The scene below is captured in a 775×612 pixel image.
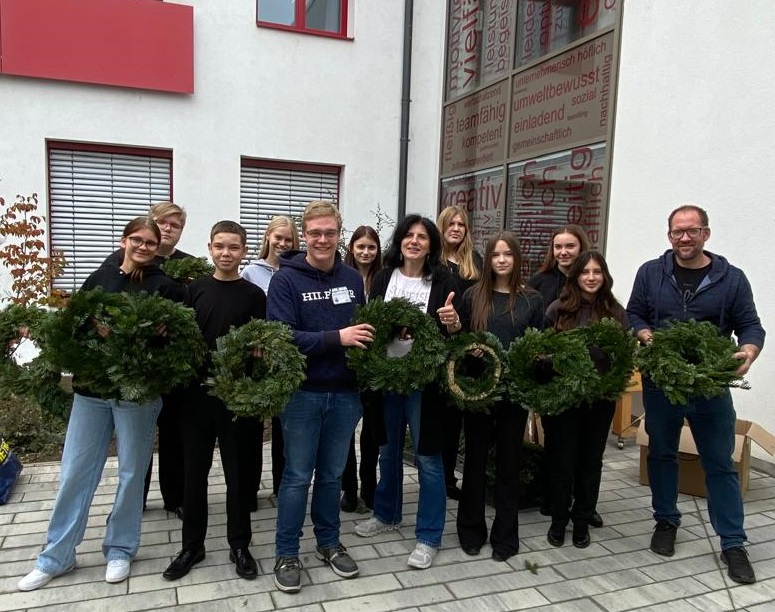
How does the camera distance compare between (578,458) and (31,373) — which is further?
(578,458)

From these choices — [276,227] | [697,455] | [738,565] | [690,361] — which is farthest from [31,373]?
[697,455]

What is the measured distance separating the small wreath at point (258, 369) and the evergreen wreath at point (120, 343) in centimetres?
21

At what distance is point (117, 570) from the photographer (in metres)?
3.29

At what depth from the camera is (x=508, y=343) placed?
3.64 metres

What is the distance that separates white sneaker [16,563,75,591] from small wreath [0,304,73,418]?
0.81 m

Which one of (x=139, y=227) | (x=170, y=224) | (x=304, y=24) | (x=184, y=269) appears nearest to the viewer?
(x=139, y=227)

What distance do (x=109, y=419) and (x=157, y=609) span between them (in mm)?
972

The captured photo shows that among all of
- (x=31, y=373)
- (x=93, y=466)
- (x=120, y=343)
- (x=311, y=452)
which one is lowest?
(x=93, y=466)

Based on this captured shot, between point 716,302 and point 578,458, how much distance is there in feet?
4.11

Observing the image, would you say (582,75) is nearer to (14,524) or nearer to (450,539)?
(450,539)

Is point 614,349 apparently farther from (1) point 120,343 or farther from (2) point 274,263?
(1) point 120,343

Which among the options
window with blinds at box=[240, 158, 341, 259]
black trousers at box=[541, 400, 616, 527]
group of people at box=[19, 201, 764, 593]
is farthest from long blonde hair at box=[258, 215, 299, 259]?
window with blinds at box=[240, 158, 341, 259]

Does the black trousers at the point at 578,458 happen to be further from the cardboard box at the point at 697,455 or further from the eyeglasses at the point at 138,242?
the eyeglasses at the point at 138,242

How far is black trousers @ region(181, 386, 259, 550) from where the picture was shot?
330 cm
